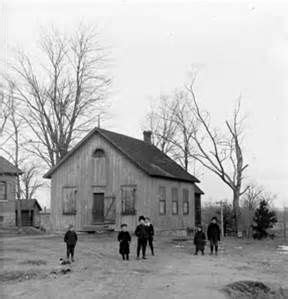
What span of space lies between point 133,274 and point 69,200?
20099 millimetres

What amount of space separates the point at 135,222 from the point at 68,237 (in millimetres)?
14500

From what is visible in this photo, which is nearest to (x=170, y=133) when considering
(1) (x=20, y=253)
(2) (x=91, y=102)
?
(2) (x=91, y=102)

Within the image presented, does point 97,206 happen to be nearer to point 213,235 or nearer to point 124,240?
point 213,235

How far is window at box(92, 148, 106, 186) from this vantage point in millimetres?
35656

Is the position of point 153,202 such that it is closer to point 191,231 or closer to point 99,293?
point 191,231

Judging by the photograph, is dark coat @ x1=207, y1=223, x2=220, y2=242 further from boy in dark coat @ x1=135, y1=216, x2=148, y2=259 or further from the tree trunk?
the tree trunk

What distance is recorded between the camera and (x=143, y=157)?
37656 millimetres

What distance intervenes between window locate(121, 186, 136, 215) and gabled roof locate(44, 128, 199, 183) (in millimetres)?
1602

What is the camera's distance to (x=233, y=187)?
46688 millimetres

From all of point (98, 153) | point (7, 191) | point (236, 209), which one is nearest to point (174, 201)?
point (98, 153)

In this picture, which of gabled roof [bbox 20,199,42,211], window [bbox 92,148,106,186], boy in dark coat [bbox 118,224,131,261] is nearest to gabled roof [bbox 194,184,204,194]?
window [bbox 92,148,106,186]

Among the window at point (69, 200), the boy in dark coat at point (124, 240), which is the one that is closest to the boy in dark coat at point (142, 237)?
the boy in dark coat at point (124, 240)

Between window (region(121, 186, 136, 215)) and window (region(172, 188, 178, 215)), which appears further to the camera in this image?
window (region(172, 188, 178, 215))

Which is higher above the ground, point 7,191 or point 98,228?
point 7,191
